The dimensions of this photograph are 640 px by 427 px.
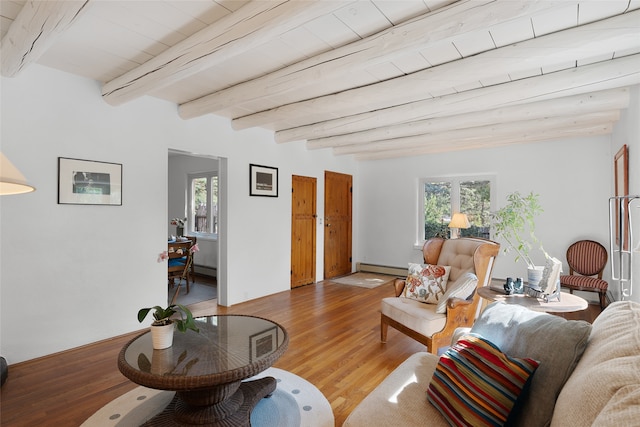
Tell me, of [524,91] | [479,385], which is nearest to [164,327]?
Result: [479,385]

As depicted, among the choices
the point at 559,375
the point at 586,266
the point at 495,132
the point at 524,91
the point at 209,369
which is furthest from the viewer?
the point at 586,266

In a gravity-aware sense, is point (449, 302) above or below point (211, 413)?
above

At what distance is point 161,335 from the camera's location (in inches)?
74.2

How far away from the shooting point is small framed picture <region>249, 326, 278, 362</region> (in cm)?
186

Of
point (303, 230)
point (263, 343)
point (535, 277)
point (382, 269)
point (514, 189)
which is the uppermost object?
point (514, 189)

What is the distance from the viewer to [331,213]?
638 cm

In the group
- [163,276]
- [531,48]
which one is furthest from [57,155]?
[531,48]

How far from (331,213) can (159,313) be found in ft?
15.3

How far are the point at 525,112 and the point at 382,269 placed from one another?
403 cm

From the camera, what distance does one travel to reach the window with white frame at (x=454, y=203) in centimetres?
574

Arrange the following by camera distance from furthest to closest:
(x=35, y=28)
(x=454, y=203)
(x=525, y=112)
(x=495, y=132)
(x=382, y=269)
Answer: (x=382, y=269), (x=454, y=203), (x=495, y=132), (x=525, y=112), (x=35, y=28)

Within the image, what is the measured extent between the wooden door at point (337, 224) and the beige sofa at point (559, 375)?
456 cm

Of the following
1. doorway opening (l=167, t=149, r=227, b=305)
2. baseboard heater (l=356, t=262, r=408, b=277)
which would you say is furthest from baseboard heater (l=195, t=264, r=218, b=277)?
baseboard heater (l=356, t=262, r=408, b=277)

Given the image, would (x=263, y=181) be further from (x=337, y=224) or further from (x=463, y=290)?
(x=463, y=290)
